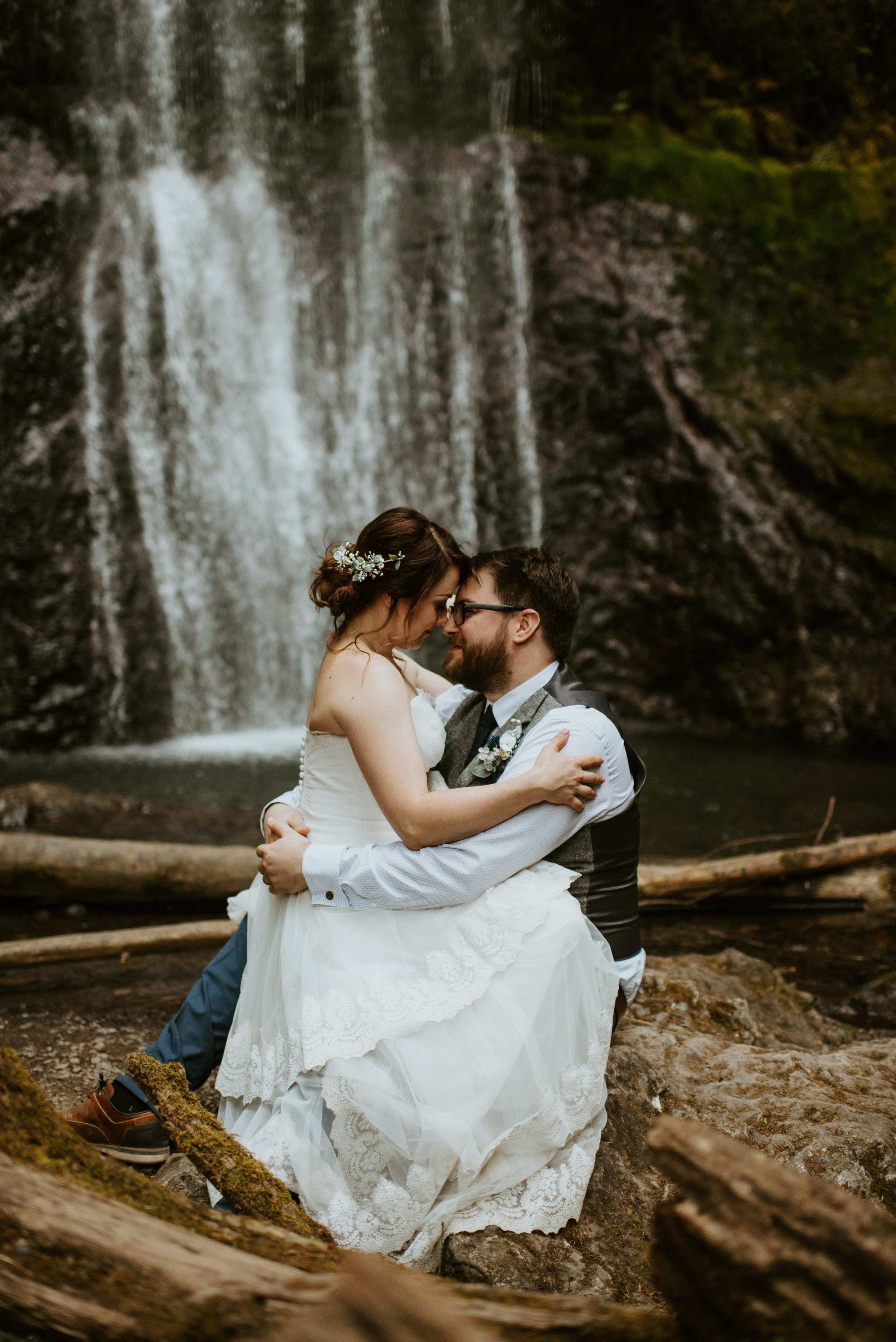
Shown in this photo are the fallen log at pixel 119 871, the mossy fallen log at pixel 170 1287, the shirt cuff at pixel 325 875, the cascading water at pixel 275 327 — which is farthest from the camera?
the cascading water at pixel 275 327

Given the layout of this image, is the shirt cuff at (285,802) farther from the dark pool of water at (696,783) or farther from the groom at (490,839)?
the dark pool of water at (696,783)

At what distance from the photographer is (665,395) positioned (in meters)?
13.0

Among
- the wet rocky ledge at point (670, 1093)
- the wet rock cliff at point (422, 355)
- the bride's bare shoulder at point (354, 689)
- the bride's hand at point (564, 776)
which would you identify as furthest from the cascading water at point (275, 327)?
the bride's hand at point (564, 776)

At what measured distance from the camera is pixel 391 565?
295cm

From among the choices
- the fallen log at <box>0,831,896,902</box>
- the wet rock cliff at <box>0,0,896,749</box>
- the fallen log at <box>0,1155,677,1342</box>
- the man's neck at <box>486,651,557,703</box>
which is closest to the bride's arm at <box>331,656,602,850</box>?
the man's neck at <box>486,651,557,703</box>

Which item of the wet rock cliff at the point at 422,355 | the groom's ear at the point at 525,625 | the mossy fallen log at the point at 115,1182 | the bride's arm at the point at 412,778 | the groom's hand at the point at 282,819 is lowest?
the mossy fallen log at the point at 115,1182

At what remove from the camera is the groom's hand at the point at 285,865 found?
108 inches

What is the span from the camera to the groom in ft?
8.53

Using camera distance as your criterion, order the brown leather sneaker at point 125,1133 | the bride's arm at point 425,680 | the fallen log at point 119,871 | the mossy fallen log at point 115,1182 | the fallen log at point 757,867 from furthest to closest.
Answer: the fallen log at point 757,867 → the fallen log at point 119,871 → the bride's arm at point 425,680 → the brown leather sneaker at point 125,1133 → the mossy fallen log at point 115,1182

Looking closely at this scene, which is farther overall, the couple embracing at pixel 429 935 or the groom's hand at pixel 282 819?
the groom's hand at pixel 282 819

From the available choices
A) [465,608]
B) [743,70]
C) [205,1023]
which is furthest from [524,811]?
[743,70]

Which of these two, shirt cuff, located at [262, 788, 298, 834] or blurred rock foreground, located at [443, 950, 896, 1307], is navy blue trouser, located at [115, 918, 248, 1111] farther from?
blurred rock foreground, located at [443, 950, 896, 1307]

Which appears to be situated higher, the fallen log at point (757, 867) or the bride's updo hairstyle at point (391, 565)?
the bride's updo hairstyle at point (391, 565)

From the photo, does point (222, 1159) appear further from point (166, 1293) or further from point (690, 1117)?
point (690, 1117)
